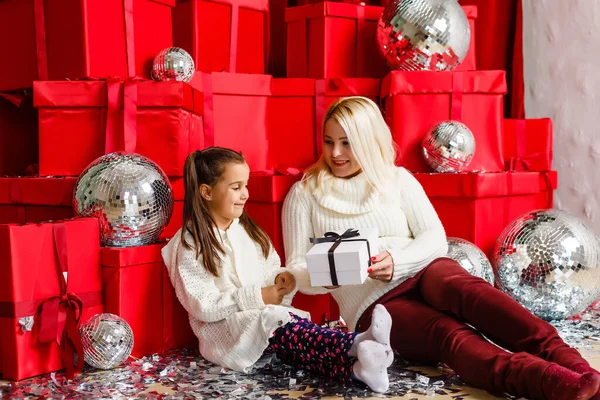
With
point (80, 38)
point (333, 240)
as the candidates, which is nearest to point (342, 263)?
point (333, 240)

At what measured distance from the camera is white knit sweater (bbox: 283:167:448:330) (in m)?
1.90

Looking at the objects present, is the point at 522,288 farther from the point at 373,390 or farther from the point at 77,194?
the point at 77,194

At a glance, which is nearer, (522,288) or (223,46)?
(522,288)

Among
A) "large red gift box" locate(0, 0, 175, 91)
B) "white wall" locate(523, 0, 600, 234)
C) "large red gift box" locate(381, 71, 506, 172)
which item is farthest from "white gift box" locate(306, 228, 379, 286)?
"white wall" locate(523, 0, 600, 234)

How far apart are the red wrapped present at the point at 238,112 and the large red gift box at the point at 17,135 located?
2.41ft

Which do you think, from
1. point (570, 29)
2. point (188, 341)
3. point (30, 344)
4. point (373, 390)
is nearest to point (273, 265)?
point (188, 341)

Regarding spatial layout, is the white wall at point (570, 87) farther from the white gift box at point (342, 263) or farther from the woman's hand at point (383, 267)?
the white gift box at point (342, 263)

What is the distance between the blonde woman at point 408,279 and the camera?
59.5 inches

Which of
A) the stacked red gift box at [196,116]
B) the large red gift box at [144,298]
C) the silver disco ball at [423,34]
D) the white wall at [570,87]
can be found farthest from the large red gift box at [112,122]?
the white wall at [570,87]

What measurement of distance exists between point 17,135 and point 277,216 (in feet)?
3.87

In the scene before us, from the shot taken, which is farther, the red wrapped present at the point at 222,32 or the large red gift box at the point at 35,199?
the red wrapped present at the point at 222,32

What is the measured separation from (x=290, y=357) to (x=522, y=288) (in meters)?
0.83

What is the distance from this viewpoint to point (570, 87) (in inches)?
116

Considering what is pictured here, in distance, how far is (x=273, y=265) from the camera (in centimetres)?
200
